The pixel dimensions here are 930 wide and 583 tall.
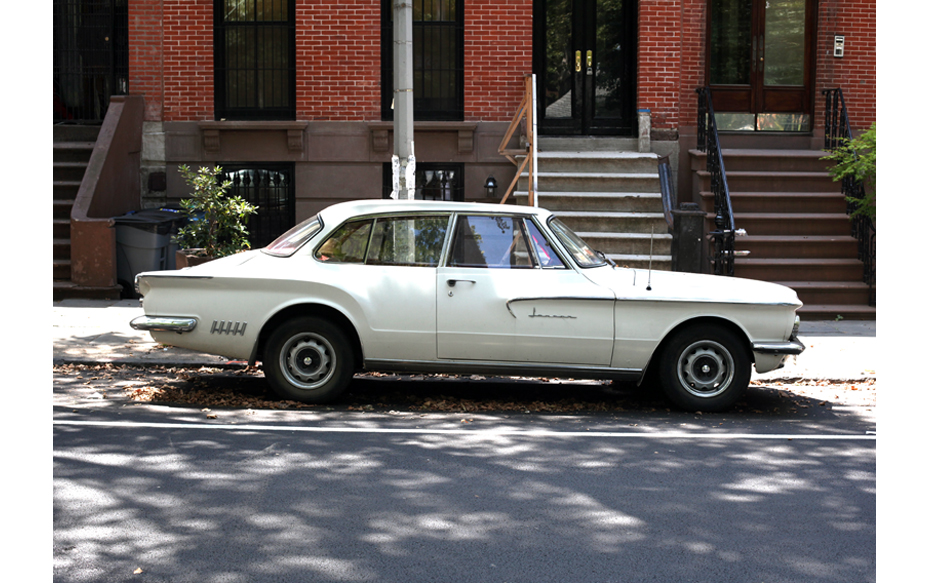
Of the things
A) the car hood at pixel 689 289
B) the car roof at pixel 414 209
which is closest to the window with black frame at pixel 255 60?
the car roof at pixel 414 209

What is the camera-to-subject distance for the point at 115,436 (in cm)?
668

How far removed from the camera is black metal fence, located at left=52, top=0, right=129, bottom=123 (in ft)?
51.5

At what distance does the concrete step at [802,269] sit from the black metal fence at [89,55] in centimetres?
1019

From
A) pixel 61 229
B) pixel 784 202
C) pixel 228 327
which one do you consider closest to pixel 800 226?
pixel 784 202

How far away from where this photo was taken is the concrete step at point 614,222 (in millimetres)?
13742

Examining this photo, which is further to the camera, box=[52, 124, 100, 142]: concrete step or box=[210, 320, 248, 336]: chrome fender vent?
box=[52, 124, 100, 142]: concrete step

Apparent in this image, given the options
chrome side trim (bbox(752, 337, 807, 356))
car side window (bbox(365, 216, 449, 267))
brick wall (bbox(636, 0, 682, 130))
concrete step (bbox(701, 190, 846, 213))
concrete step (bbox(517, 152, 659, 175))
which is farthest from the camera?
brick wall (bbox(636, 0, 682, 130))

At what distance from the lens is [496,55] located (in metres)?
15.3

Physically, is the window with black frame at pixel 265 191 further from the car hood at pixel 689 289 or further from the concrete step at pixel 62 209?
the car hood at pixel 689 289

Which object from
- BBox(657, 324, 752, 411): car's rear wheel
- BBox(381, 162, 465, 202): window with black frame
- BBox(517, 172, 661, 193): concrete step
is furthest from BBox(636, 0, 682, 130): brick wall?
BBox(657, 324, 752, 411): car's rear wheel

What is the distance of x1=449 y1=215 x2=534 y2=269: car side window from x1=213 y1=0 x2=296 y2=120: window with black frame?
8.43m

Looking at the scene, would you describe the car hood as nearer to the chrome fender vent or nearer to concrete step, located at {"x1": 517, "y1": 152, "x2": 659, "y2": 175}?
→ the chrome fender vent

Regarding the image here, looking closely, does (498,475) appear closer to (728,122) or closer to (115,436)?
(115,436)

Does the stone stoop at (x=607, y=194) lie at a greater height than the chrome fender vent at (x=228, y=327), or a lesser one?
greater
